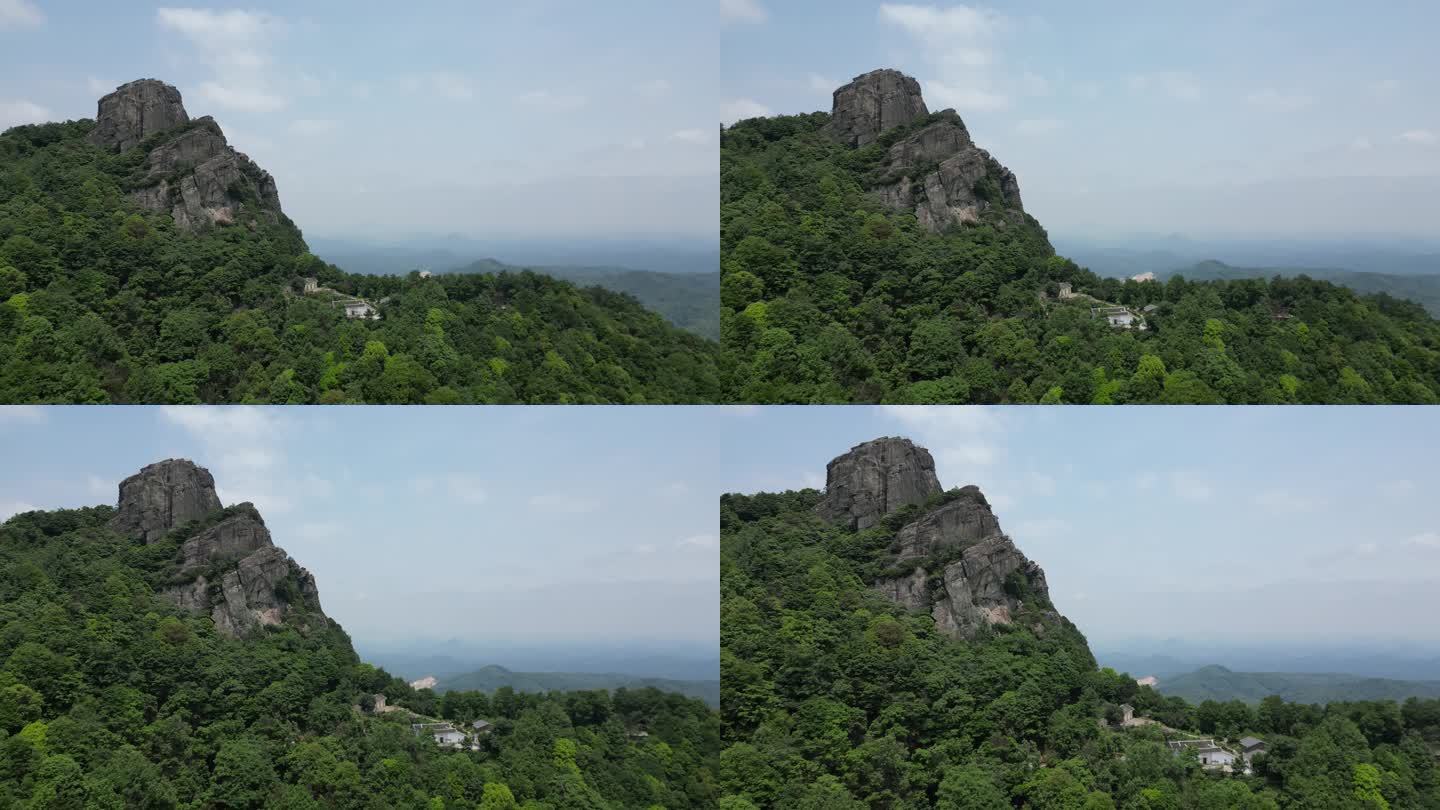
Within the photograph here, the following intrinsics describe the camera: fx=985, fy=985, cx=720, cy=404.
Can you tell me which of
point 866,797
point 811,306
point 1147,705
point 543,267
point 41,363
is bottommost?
point 866,797

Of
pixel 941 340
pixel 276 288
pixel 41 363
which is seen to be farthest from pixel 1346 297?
pixel 41 363

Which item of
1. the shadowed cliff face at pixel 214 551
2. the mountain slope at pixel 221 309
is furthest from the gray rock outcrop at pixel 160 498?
the mountain slope at pixel 221 309

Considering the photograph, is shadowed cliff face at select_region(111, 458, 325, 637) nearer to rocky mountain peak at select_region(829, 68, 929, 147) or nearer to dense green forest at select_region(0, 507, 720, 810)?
dense green forest at select_region(0, 507, 720, 810)

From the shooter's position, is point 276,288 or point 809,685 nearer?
point 809,685

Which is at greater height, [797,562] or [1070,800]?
[797,562]

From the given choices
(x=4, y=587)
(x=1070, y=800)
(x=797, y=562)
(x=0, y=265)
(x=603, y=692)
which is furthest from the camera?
(x=603, y=692)

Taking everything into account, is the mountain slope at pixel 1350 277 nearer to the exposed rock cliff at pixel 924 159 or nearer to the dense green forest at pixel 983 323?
the dense green forest at pixel 983 323

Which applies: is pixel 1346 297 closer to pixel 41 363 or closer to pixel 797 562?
pixel 797 562
